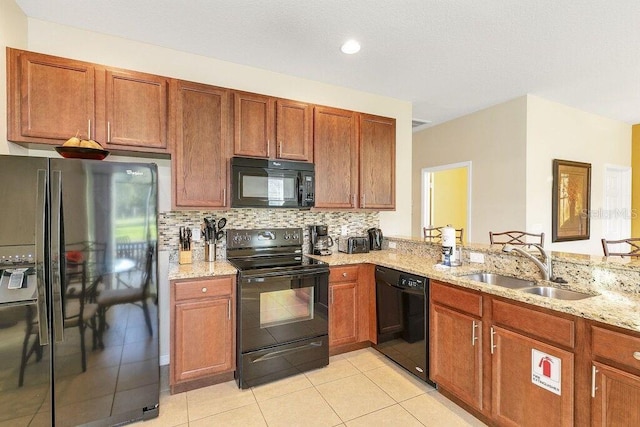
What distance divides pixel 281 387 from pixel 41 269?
70.4 inches

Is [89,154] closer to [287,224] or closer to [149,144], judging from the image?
[149,144]

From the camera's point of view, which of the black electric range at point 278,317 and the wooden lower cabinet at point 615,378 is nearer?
the wooden lower cabinet at point 615,378

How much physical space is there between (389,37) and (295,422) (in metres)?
2.93

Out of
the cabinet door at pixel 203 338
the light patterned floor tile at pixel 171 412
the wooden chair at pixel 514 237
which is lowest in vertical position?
the light patterned floor tile at pixel 171 412

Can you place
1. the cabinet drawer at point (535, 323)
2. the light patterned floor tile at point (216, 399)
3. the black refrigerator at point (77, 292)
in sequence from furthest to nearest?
the light patterned floor tile at point (216, 399) < the black refrigerator at point (77, 292) < the cabinet drawer at point (535, 323)

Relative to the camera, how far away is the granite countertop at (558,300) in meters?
1.40

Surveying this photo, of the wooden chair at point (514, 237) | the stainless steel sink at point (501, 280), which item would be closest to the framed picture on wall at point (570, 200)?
the wooden chair at point (514, 237)

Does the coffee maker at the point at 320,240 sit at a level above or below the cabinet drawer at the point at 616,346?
above

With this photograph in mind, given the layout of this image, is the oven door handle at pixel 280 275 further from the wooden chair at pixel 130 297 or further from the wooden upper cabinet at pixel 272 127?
the wooden upper cabinet at pixel 272 127

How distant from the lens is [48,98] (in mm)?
2131

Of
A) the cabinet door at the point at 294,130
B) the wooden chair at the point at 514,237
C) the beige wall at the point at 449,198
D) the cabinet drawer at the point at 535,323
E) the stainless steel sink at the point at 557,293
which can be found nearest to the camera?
the cabinet drawer at the point at 535,323

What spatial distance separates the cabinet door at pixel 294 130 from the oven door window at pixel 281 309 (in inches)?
46.4

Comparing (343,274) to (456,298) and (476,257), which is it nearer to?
(456,298)

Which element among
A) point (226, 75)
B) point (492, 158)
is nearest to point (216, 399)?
point (226, 75)
